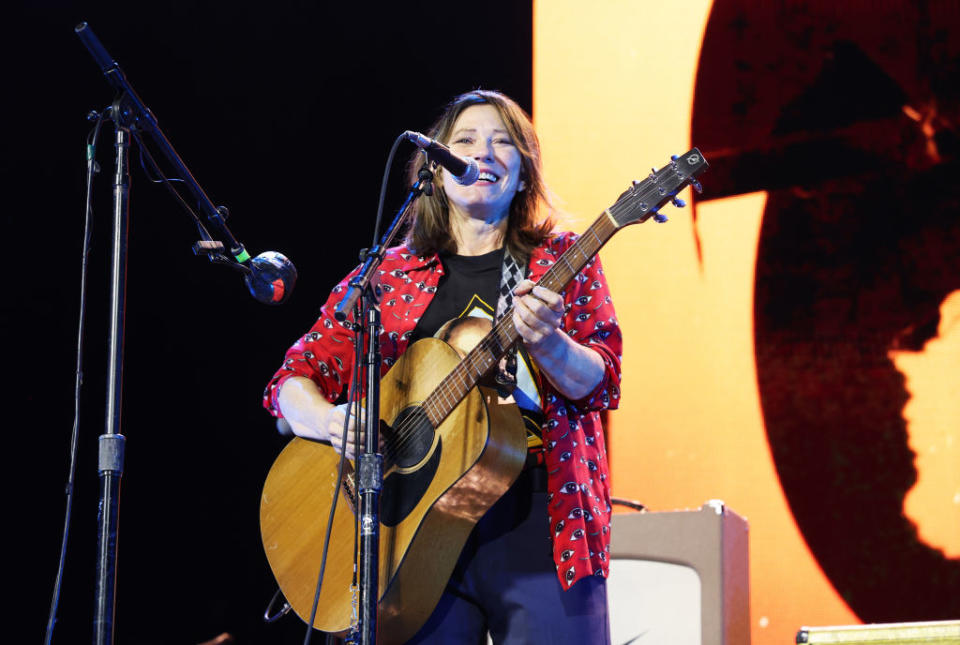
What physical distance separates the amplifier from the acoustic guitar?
77 centimetres

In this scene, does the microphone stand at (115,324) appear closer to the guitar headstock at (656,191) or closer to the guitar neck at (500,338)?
the guitar neck at (500,338)

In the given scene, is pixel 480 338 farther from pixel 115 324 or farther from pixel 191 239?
pixel 191 239

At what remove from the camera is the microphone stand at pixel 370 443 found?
1.72 m

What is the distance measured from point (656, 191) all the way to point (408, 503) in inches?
34.8

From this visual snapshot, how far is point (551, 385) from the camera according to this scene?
2.02 metres

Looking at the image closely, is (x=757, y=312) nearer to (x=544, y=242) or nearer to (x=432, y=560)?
(x=544, y=242)

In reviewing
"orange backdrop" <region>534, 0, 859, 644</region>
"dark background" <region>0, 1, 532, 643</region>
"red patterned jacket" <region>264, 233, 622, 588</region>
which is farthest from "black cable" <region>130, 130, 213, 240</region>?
"orange backdrop" <region>534, 0, 859, 644</region>

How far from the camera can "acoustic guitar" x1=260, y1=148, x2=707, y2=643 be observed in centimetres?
201

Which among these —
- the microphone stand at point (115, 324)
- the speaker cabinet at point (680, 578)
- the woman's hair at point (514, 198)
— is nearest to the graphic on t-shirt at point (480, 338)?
the woman's hair at point (514, 198)

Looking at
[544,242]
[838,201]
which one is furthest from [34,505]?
[838,201]

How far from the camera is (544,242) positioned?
2309 millimetres

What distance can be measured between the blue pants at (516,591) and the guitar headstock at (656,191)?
59 centimetres

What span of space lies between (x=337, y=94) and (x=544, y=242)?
2567mm

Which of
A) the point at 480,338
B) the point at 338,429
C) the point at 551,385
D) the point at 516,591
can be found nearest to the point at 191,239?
the point at 338,429
